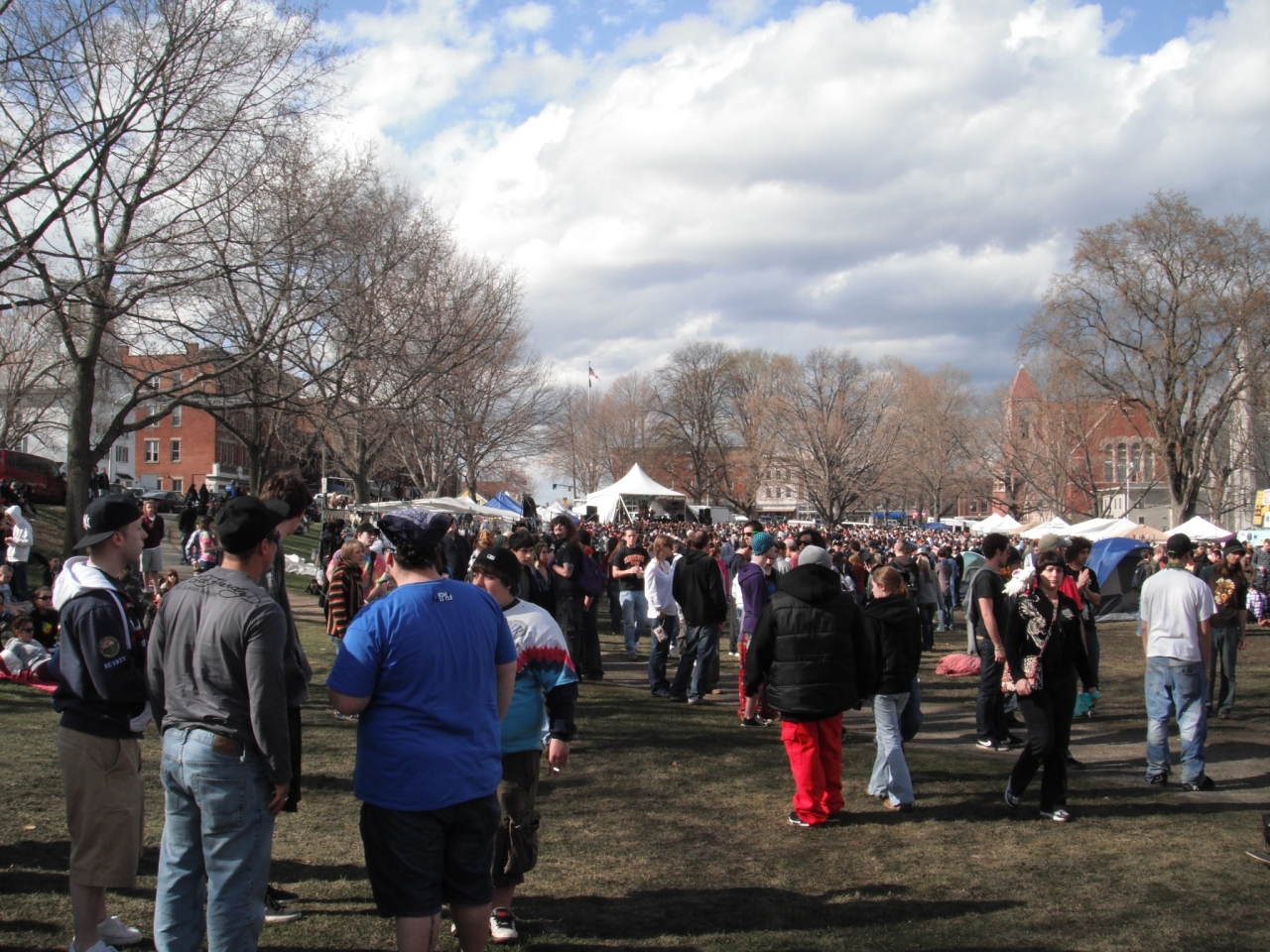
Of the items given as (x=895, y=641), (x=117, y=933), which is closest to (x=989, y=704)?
(x=895, y=641)

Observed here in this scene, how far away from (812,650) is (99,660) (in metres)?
4.12

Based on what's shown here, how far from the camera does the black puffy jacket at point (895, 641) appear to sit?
6.72 meters

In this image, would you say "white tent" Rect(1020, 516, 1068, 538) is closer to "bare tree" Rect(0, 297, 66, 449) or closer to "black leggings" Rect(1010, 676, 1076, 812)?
"black leggings" Rect(1010, 676, 1076, 812)

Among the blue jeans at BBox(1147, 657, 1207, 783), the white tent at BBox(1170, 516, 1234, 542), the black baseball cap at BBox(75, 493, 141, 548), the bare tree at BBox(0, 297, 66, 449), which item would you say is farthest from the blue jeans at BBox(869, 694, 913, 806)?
the bare tree at BBox(0, 297, 66, 449)

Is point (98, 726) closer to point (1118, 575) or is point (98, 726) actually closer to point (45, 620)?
point (45, 620)

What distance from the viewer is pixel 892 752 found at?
6492 millimetres

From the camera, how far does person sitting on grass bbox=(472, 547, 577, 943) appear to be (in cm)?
403

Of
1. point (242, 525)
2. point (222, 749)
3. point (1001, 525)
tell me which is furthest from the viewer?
point (1001, 525)

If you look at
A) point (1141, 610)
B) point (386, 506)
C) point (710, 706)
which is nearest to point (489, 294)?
point (386, 506)

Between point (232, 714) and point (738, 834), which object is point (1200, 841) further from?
point (232, 714)

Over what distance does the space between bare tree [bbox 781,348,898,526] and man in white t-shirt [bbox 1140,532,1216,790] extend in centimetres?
3909

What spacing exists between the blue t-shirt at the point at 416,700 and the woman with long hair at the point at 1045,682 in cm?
433

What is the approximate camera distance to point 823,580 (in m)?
6.32

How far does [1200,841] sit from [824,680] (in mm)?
2402
